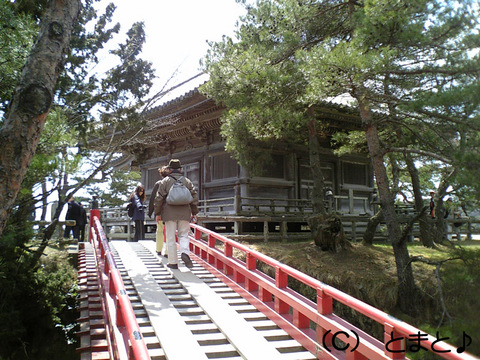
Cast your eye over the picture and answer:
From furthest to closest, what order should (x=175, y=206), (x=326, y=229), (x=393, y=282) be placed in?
(x=326, y=229), (x=393, y=282), (x=175, y=206)

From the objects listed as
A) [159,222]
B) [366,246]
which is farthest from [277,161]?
[159,222]

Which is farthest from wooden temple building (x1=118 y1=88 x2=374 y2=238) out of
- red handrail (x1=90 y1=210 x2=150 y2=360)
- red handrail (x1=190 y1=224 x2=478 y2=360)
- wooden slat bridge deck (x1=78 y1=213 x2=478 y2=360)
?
red handrail (x1=90 y1=210 x2=150 y2=360)

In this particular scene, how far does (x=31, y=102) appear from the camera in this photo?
14.5 ft

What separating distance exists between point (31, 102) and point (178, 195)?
2.72 metres

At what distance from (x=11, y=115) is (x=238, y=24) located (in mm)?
7895

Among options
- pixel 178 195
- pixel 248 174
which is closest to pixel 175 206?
pixel 178 195

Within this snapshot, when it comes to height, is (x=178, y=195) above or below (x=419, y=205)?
above

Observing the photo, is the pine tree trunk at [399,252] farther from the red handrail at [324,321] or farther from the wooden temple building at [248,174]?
the wooden temple building at [248,174]

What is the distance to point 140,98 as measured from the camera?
936 cm

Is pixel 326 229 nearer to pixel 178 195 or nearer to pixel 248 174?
pixel 248 174

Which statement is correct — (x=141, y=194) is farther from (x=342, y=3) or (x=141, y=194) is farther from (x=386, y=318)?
(x=386, y=318)

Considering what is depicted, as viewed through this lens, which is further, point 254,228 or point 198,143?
point 198,143

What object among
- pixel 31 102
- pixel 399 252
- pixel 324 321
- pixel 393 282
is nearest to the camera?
pixel 324 321

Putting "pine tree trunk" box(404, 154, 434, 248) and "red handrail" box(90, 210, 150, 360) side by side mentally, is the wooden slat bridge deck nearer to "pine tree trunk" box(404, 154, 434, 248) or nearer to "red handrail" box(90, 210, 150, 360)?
"red handrail" box(90, 210, 150, 360)
